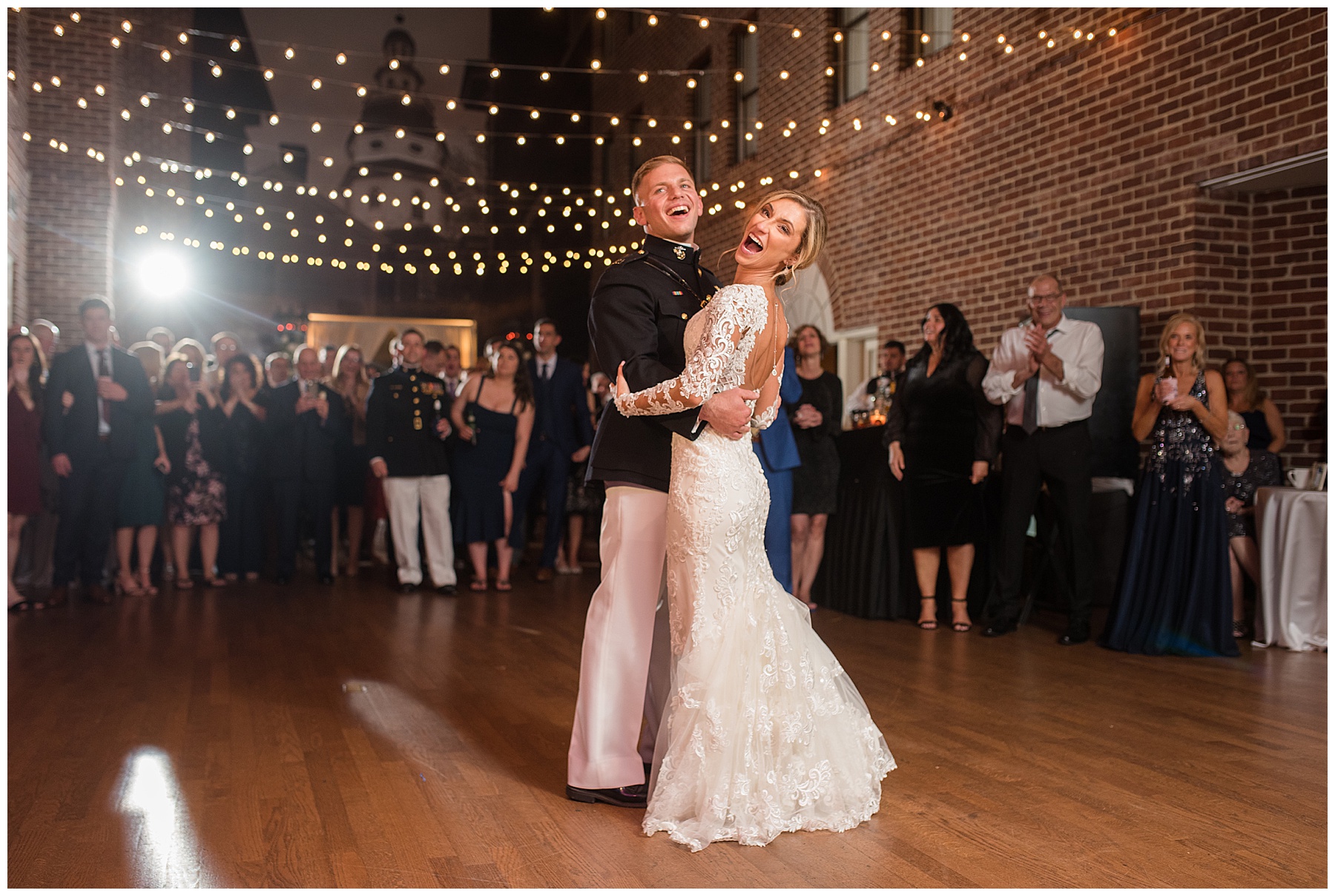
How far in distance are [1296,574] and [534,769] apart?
3721mm

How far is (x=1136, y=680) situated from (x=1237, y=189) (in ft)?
10.1

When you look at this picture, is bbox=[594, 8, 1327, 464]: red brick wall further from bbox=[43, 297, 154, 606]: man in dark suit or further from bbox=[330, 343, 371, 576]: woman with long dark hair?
bbox=[43, 297, 154, 606]: man in dark suit

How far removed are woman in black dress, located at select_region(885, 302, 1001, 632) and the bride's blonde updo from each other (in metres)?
2.89

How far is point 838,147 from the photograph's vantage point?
9.49 m

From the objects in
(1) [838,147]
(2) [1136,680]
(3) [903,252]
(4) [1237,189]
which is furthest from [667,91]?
(2) [1136,680]


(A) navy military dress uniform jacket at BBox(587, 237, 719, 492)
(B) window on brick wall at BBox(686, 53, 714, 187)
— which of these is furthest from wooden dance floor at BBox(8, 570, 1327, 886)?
(B) window on brick wall at BBox(686, 53, 714, 187)

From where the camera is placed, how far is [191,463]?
6719mm

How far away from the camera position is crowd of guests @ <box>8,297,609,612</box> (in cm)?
593

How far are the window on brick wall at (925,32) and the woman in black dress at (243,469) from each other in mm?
5178

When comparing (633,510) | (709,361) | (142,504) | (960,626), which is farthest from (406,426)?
(709,361)

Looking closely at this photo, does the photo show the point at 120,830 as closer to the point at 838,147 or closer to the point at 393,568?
the point at 393,568

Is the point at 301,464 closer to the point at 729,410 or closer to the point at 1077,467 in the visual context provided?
the point at 1077,467

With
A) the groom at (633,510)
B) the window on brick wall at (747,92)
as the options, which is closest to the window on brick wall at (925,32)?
the window on brick wall at (747,92)

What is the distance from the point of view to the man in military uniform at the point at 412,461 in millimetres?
6559
